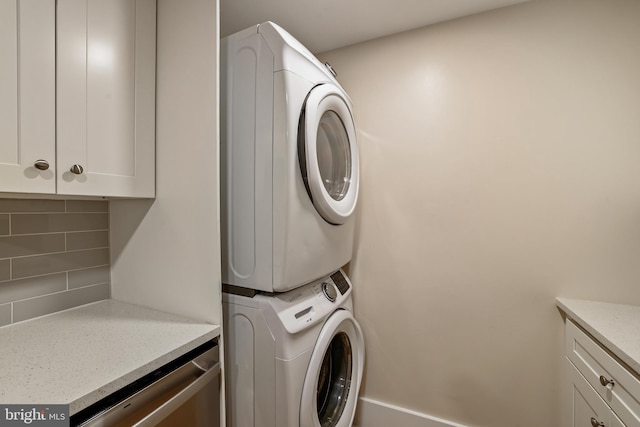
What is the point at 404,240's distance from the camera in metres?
1.74

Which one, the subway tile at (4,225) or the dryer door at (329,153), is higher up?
the dryer door at (329,153)

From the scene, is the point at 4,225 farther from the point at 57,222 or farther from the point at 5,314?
the point at 5,314

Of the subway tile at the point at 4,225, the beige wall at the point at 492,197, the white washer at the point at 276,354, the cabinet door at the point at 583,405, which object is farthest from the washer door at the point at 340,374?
the subway tile at the point at 4,225

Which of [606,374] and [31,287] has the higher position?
[31,287]

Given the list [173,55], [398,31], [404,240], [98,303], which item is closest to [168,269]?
[98,303]

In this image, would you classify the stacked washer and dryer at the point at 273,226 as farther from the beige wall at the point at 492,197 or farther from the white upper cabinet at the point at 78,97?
the beige wall at the point at 492,197

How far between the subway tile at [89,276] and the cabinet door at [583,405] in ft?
6.74

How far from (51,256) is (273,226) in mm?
941

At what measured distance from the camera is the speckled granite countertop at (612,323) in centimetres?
92

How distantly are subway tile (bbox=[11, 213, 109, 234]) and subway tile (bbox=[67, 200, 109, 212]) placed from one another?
0.02 meters

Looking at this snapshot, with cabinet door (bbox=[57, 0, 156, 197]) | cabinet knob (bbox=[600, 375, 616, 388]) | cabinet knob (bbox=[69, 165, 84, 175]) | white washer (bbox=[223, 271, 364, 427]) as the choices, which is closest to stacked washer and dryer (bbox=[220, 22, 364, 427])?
white washer (bbox=[223, 271, 364, 427])

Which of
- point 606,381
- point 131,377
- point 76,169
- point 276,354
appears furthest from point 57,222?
point 606,381

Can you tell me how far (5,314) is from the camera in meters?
1.08

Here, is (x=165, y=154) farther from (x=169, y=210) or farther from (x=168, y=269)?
(x=168, y=269)
